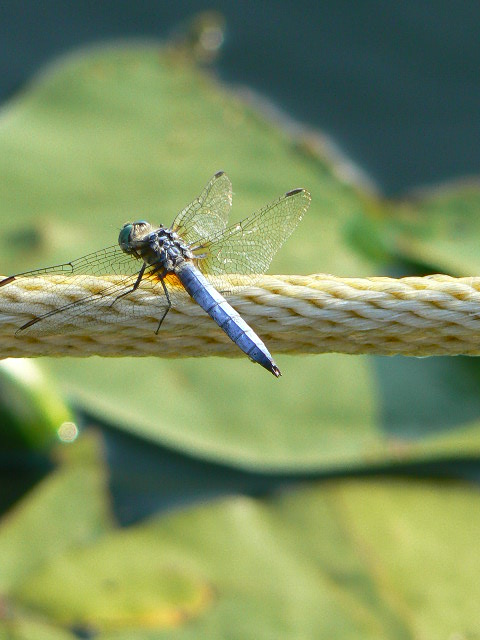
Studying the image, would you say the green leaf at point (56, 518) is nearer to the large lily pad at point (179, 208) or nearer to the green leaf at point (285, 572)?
the green leaf at point (285, 572)

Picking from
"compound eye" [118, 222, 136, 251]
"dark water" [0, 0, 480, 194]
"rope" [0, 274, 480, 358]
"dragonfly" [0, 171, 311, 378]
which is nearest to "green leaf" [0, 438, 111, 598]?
"dragonfly" [0, 171, 311, 378]

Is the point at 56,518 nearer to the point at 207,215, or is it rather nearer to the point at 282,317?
the point at 207,215

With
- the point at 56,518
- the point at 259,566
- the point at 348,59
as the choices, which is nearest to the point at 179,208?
the point at 56,518

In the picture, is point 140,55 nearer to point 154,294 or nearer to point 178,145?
point 178,145

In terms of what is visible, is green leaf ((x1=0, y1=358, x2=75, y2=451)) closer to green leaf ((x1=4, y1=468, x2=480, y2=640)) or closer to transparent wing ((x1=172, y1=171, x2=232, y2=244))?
green leaf ((x1=4, y1=468, x2=480, y2=640))

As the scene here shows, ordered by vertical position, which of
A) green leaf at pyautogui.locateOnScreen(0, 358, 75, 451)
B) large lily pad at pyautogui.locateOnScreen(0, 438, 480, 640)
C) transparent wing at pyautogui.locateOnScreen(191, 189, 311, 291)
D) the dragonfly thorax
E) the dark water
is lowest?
large lily pad at pyautogui.locateOnScreen(0, 438, 480, 640)

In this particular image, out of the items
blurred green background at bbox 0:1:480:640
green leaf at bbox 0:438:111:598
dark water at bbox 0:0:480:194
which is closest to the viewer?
blurred green background at bbox 0:1:480:640

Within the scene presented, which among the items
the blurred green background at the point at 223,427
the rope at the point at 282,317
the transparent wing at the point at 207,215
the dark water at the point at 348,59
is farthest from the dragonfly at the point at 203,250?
the dark water at the point at 348,59
